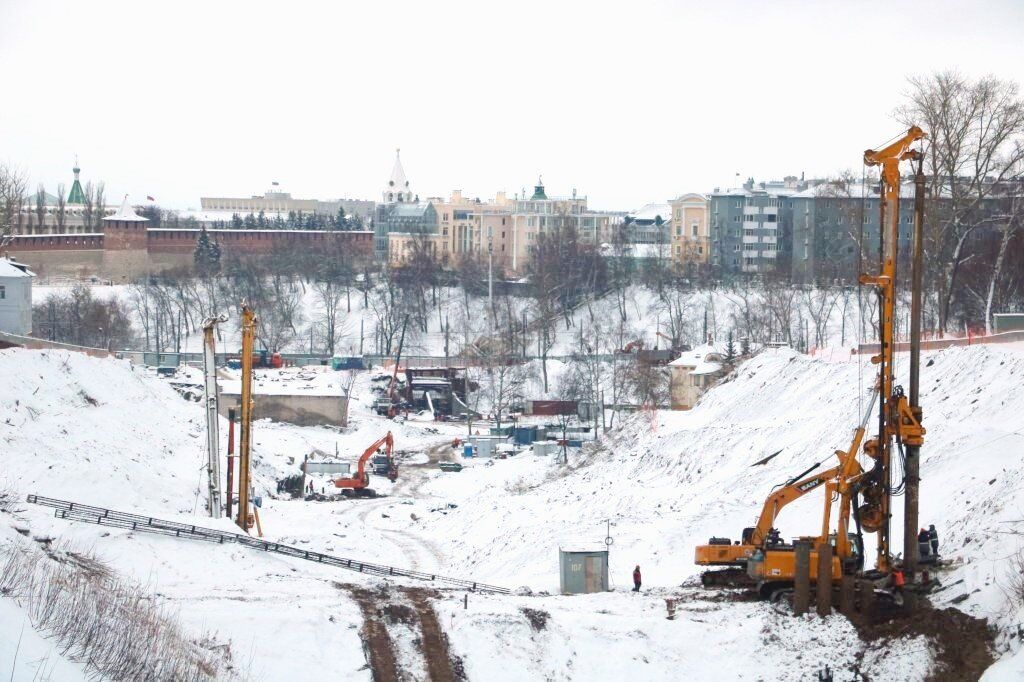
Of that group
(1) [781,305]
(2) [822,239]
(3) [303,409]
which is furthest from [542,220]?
(3) [303,409]

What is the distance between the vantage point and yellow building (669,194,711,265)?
87.6 meters

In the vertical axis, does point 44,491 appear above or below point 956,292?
below

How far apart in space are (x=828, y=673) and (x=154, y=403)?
26.4m

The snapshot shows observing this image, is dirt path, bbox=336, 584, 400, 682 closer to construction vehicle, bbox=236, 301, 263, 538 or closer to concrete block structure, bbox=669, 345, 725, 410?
construction vehicle, bbox=236, 301, 263, 538

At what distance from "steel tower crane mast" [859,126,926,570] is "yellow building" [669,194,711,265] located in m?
68.7

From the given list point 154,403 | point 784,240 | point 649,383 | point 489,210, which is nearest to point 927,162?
point 649,383

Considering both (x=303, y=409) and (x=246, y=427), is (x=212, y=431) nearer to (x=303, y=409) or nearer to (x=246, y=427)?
(x=246, y=427)

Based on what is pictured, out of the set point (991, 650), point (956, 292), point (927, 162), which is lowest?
point (991, 650)

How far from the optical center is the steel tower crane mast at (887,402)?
57.8ft

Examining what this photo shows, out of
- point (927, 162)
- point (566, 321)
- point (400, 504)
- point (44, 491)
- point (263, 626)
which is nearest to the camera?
point (263, 626)

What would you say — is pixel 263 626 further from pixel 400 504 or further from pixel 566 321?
pixel 566 321

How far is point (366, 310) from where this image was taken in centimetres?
7912

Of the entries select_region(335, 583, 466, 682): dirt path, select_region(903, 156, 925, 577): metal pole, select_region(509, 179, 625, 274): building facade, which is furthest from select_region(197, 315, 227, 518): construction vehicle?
select_region(509, 179, 625, 274): building facade

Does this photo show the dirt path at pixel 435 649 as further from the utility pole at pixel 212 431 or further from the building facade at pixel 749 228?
the building facade at pixel 749 228
